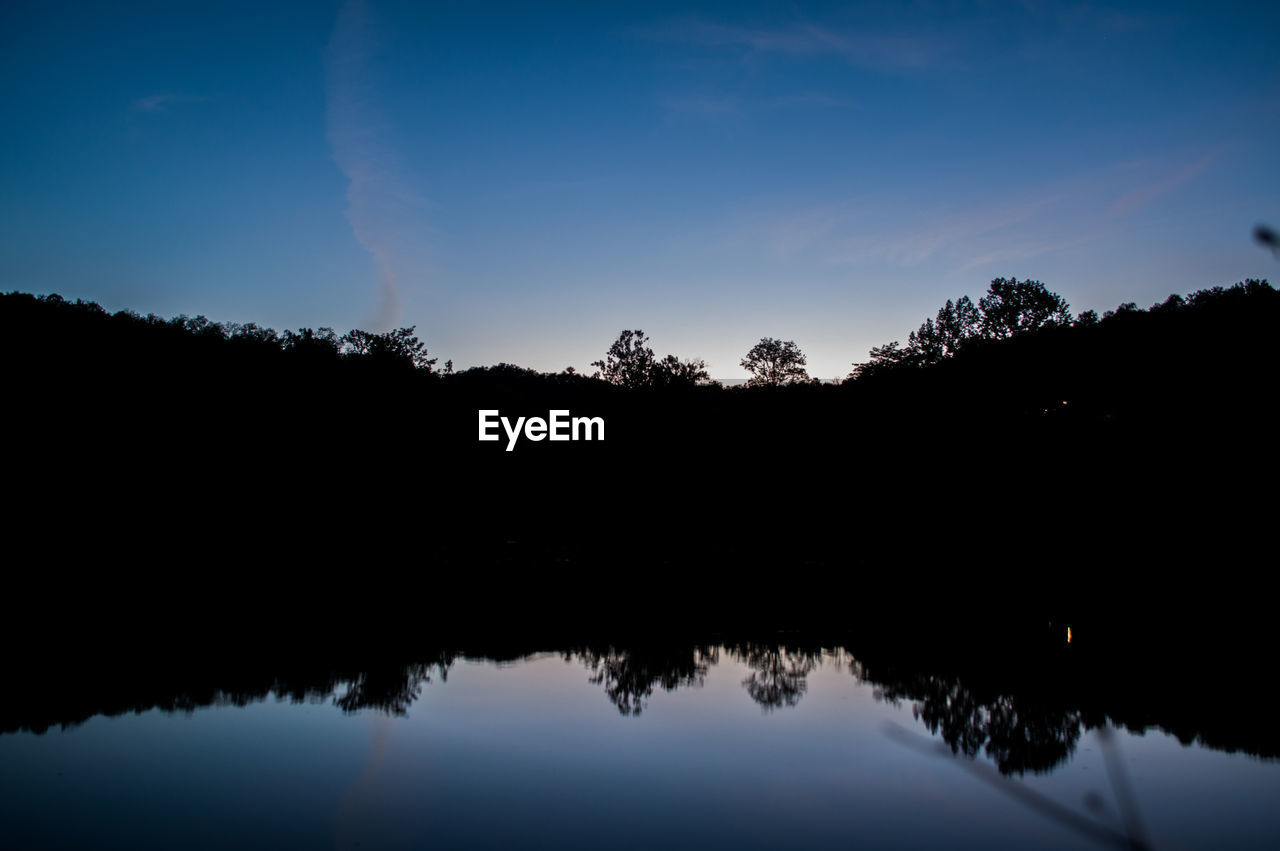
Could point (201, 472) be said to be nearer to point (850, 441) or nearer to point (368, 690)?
point (368, 690)

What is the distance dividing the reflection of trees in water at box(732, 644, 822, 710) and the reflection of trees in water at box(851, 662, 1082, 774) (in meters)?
1.01

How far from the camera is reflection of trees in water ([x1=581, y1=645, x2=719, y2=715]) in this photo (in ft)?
26.6

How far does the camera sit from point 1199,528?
20.2m

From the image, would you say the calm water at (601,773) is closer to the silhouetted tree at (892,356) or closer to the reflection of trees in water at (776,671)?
the reflection of trees in water at (776,671)

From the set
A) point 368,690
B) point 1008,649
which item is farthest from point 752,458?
point 368,690

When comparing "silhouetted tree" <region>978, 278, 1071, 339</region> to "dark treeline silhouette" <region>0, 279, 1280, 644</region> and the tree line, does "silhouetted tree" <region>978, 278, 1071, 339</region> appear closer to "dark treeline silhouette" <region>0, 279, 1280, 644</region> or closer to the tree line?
the tree line

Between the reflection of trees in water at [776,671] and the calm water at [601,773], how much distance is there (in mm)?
72

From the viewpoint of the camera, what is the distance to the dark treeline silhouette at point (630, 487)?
1321cm

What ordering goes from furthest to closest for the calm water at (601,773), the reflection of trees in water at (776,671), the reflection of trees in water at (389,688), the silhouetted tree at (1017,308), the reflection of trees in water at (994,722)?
the silhouetted tree at (1017,308)
the reflection of trees in water at (776,671)
the reflection of trees in water at (389,688)
the reflection of trees in water at (994,722)
the calm water at (601,773)

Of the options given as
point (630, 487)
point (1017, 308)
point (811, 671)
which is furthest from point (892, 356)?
point (811, 671)

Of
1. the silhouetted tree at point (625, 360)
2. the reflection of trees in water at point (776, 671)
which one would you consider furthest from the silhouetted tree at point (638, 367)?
the reflection of trees in water at point (776, 671)

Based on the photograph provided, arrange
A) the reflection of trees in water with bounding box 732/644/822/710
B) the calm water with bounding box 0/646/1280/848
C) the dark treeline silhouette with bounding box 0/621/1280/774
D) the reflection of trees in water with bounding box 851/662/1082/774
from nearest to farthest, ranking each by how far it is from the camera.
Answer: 1. the calm water with bounding box 0/646/1280/848
2. the reflection of trees in water with bounding box 851/662/1082/774
3. the dark treeline silhouette with bounding box 0/621/1280/774
4. the reflection of trees in water with bounding box 732/644/822/710

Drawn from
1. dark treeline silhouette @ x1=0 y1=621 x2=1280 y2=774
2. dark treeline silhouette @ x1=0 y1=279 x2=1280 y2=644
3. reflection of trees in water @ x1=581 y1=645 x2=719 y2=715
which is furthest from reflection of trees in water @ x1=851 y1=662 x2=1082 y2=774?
reflection of trees in water @ x1=581 y1=645 x2=719 y2=715

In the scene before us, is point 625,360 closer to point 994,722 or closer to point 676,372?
point 676,372
